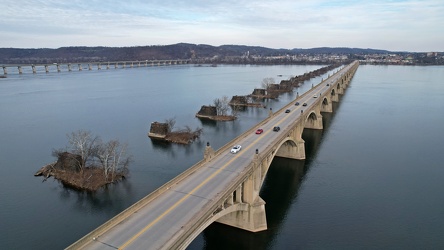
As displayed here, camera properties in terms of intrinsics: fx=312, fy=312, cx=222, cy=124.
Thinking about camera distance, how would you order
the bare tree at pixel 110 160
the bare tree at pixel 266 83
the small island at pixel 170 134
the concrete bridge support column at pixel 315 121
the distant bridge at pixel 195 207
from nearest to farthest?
the distant bridge at pixel 195 207, the bare tree at pixel 110 160, the small island at pixel 170 134, the concrete bridge support column at pixel 315 121, the bare tree at pixel 266 83

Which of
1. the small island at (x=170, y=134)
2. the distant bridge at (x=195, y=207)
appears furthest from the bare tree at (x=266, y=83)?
the distant bridge at (x=195, y=207)

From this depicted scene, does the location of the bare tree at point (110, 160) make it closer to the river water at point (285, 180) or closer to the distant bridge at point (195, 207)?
the river water at point (285, 180)

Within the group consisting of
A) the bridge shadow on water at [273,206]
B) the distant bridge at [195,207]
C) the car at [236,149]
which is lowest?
the bridge shadow on water at [273,206]

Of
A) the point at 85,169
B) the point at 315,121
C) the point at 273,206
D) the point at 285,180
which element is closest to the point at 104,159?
the point at 85,169

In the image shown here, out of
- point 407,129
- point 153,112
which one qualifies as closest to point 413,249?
point 407,129

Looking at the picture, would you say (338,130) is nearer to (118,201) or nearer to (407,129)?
(407,129)
